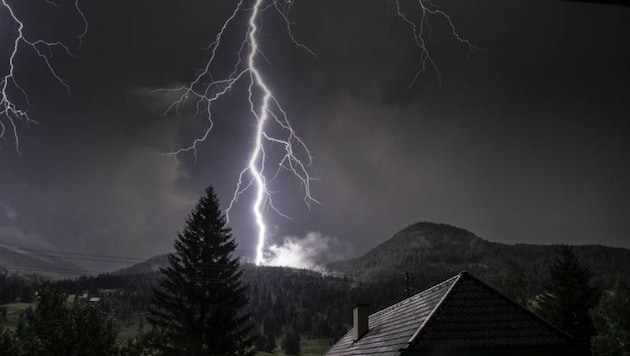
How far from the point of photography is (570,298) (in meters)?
36.1

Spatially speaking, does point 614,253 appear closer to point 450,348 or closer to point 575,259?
point 575,259

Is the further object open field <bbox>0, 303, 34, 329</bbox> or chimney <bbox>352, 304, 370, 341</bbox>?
open field <bbox>0, 303, 34, 329</bbox>

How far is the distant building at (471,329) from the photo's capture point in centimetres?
1206

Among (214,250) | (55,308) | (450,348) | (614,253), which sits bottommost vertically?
(450,348)

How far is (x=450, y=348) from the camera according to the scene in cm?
1196

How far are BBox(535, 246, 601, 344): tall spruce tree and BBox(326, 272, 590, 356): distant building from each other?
25.6 metres

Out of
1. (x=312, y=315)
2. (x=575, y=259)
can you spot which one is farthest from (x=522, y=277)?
(x=312, y=315)

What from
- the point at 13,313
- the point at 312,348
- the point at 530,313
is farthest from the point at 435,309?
the point at 13,313

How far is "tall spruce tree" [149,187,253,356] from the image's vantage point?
26.9 m

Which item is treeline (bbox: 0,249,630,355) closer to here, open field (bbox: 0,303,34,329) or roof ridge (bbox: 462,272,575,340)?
open field (bbox: 0,303,34,329)

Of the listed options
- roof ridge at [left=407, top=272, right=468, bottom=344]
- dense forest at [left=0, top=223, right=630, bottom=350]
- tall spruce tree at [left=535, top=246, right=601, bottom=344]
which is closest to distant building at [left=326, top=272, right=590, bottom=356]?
roof ridge at [left=407, top=272, right=468, bottom=344]

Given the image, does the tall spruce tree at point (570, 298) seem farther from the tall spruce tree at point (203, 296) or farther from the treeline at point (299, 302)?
the tall spruce tree at point (203, 296)

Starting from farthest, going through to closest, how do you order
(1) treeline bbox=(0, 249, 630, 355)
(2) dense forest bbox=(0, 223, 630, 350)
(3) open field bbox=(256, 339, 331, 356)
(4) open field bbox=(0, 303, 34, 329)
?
1. (2) dense forest bbox=(0, 223, 630, 350)
2. (3) open field bbox=(256, 339, 331, 356)
3. (4) open field bbox=(0, 303, 34, 329)
4. (1) treeline bbox=(0, 249, 630, 355)

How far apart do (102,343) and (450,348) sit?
602 inches
